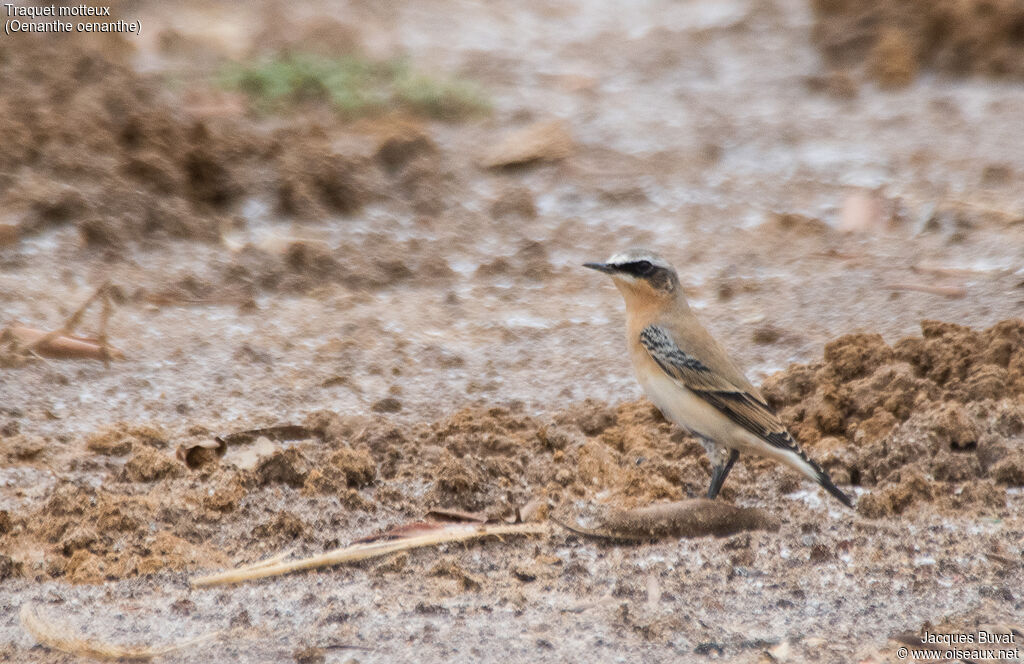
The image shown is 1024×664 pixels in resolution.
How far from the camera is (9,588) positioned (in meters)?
4.66

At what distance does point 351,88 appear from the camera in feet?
38.1

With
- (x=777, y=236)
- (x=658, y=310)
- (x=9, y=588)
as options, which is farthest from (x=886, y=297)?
(x=9, y=588)

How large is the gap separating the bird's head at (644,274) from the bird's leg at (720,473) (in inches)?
39.1

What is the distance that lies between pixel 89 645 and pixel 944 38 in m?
10.5

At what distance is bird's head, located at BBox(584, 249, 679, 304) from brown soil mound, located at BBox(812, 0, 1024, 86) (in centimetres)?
682

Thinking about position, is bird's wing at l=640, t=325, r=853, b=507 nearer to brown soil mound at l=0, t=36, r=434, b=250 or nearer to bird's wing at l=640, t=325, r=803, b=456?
bird's wing at l=640, t=325, r=803, b=456

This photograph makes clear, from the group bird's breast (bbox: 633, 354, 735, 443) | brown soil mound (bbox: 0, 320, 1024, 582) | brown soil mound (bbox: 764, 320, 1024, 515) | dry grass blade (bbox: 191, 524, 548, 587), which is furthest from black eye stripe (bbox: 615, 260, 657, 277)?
dry grass blade (bbox: 191, 524, 548, 587)

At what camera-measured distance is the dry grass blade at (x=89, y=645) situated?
4195mm

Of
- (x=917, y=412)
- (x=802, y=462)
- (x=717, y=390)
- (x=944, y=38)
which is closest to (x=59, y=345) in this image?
(x=717, y=390)

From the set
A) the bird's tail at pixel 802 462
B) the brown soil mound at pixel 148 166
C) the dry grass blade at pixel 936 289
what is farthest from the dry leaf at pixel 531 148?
the bird's tail at pixel 802 462

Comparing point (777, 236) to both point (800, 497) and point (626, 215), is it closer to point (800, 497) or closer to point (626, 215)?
point (626, 215)

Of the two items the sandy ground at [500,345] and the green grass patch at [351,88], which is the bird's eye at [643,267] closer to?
the sandy ground at [500,345]

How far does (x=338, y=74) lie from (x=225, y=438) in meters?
6.62

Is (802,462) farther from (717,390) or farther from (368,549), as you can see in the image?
(368,549)
